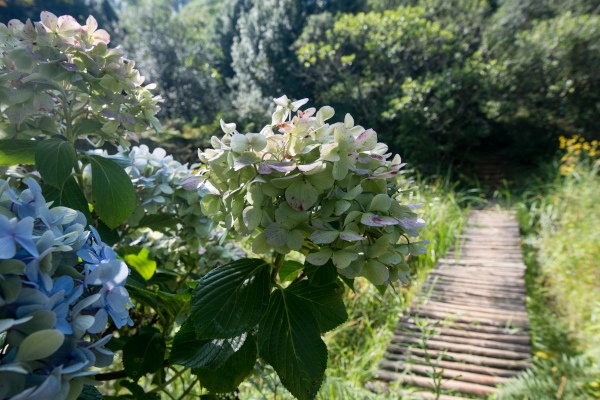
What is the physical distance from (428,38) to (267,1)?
3.51m

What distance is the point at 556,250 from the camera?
3.76m

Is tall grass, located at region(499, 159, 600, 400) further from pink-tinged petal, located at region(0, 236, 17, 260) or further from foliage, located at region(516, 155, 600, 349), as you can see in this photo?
pink-tinged petal, located at region(0, 236, 17, 260)

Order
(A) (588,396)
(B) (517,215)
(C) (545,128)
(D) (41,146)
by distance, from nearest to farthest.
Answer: (D) (41,146) < (A) (588,396) < (B) (517,215) < (C) (545,128)

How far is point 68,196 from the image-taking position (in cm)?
66

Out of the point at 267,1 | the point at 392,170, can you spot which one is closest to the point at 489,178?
the point at 267,1

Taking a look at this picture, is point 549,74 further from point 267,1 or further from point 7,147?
point 7,147

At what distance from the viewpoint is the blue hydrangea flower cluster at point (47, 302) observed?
27cm

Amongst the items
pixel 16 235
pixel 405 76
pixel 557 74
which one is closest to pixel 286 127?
pixel 16 235

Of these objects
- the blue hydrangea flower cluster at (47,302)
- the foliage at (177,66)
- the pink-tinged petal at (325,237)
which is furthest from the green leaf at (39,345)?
the foliage at (177,66)

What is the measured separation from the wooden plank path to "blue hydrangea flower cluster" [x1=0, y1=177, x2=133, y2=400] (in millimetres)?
1164

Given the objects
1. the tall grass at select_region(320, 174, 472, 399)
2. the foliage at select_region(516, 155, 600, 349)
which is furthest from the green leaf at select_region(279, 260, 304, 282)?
the foliage at select_region(516, 155, 600, 349)

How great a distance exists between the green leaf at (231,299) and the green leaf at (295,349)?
3cm

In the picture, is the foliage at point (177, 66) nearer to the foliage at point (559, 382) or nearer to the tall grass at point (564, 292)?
the tall grass at point (564, 292)

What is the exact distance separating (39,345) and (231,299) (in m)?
0.26
